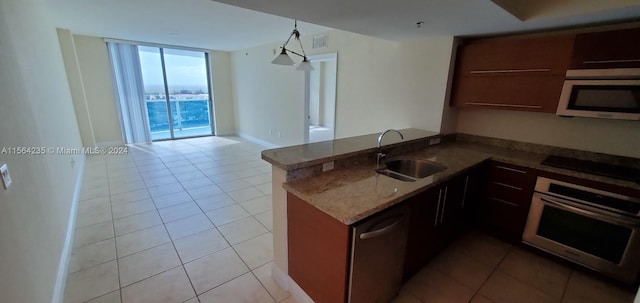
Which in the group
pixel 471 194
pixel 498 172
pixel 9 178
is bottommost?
pixel 471 194

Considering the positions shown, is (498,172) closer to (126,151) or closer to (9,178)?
(9,178)

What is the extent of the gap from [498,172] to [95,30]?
266 inches

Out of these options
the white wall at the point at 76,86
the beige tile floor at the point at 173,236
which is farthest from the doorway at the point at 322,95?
the white wall at the point at 76,86

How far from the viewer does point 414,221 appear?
1784 mm

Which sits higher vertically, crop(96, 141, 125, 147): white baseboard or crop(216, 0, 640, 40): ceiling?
crop(216, 0, 640, 40): ceiling

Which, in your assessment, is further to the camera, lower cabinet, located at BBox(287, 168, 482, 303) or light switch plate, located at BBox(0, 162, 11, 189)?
lower cabinet, located at BBox(287, 168, 482, 303)

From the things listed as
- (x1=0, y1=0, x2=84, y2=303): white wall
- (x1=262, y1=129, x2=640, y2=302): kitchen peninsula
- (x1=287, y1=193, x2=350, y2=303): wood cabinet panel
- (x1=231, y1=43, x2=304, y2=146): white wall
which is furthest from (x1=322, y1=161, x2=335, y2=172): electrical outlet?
(x1=231, y1=43, x2=304, y2=146): white wall

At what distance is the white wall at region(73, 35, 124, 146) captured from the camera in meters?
5.31

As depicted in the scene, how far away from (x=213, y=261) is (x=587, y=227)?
3094mm

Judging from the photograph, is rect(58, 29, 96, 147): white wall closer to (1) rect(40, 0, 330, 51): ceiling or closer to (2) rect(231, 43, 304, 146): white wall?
(1) rect(40, 0, 330, 51): ceiling

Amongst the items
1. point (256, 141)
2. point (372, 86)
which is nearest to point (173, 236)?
point (372, 86)

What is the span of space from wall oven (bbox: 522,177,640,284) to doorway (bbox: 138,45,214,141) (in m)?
7.49

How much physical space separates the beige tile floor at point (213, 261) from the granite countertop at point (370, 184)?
844 mm

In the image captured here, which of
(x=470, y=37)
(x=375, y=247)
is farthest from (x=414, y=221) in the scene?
(x=470, y=37)
